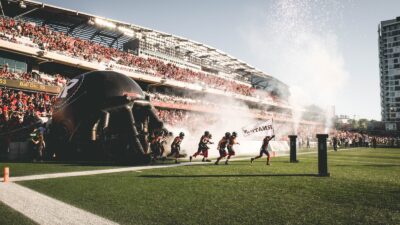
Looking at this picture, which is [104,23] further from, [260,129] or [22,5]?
[260,129]

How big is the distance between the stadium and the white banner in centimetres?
8

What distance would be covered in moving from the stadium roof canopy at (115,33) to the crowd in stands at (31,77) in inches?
326

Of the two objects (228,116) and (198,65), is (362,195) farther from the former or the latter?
(198,65)

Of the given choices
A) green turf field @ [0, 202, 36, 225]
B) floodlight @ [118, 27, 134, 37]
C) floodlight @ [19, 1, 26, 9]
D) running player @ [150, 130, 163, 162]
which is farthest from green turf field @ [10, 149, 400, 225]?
floodlight @ [118, 27, 134, 37]

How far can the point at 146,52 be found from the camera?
46219 millimetres

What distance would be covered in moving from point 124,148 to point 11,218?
24.6 ft

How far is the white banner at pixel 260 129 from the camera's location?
21.8 m

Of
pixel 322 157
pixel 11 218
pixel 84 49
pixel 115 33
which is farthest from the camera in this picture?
pixel 115 33

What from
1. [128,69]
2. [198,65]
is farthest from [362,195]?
[198,65]

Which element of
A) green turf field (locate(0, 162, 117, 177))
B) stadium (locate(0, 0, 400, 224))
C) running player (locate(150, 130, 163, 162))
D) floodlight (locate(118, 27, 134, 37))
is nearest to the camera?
stadium (locate(0, 0, 400, 224))

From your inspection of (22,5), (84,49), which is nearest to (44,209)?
(84,49)

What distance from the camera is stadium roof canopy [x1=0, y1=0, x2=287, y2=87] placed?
31.5 metres

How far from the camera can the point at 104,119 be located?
11203 mm

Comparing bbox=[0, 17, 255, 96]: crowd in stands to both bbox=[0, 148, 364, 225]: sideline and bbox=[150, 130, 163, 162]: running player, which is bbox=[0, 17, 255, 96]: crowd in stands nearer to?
bbox=[150, 130, 163, 162]: running player
